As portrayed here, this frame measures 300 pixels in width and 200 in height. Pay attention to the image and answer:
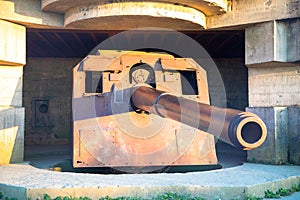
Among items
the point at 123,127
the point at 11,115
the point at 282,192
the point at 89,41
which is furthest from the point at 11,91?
the point at 282,192

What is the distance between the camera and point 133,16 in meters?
6.24

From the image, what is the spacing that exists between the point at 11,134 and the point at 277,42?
4.84m

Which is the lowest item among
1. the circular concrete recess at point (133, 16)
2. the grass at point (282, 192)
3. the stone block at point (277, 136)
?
the grass at point (282, 192)

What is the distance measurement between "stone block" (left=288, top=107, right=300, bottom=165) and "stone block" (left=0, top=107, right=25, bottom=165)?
4.70 meters

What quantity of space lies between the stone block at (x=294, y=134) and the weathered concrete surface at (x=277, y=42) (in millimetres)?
865

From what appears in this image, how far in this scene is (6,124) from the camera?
22.2 ft

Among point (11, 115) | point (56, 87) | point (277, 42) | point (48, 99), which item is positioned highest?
point (277, 42)

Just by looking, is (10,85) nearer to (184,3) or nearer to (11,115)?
(11,115)

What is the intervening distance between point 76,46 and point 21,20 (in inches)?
126


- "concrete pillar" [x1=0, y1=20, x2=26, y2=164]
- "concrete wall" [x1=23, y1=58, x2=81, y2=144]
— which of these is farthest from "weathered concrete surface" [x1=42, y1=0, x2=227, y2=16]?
"concrete wall" [x1=23, y1=58, x2=81, y2=144]

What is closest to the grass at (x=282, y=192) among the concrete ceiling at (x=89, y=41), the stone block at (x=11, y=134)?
the concrete ceiling at (x=89, y=41)

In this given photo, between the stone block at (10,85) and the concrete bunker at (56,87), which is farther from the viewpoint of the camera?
the concrete bunker at (56,87)

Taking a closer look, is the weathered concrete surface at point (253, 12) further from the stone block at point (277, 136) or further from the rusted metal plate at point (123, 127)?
Result: the stone block at point (277, 136)

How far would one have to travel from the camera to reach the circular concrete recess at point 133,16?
20.1 feet
